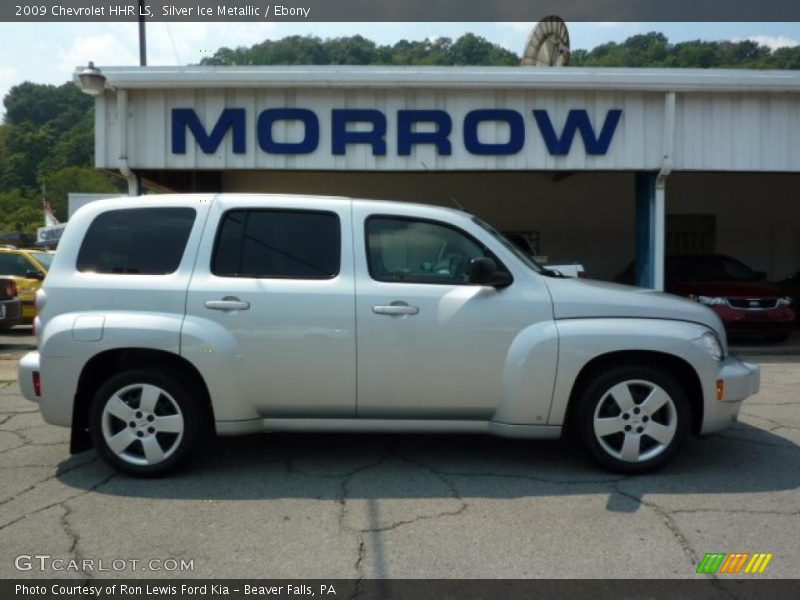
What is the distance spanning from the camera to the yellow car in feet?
43.5

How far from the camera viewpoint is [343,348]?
4.50 m

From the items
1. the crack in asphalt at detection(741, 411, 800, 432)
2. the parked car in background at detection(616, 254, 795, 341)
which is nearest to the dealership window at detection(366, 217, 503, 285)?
the crack in asphalt at detection(741, 411, 800, 432)

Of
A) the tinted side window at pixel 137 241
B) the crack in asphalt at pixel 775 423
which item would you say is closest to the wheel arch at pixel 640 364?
the crack in asphalt at pixel 775 423

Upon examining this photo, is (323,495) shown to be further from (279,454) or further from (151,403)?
(151,403)

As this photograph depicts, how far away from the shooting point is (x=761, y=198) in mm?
18344

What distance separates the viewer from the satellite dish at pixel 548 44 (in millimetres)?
13480

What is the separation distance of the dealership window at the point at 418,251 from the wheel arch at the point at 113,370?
1.35m

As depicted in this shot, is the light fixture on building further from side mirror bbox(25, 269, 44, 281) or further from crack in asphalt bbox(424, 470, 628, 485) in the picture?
crack in asphalt bbox(424, 470, 628, 485)

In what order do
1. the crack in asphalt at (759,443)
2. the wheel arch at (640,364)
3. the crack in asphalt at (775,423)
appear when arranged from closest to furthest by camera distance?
the wheel arch at (640,364)
the crack in asphalt at (759,443)
the crack in asphalt at (775,423)

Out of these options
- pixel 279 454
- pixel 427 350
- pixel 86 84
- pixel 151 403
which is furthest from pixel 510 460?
pixel 86 84

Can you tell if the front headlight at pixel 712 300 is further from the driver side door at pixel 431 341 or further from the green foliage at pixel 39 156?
the green foliage at pixel 39 156
